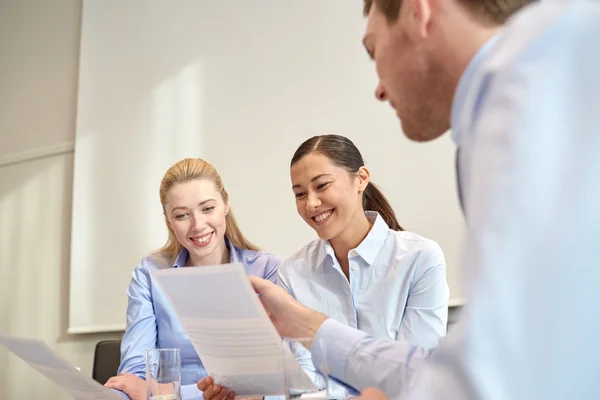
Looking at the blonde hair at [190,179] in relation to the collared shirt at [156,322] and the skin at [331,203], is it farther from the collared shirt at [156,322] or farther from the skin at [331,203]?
the skin at [331,203]

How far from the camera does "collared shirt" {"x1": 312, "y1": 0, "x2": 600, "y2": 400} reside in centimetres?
50

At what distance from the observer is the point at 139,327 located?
225cm

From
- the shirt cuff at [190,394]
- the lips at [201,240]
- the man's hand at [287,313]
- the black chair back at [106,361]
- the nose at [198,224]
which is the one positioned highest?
the nose at [198,224]

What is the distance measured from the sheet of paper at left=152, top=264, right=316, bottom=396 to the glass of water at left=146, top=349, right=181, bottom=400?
0.07 metres

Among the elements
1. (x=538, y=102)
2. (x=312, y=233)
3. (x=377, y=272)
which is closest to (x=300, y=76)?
(x=312, y=233)

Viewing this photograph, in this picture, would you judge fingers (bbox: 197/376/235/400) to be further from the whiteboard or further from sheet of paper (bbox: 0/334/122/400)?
the whiteboard

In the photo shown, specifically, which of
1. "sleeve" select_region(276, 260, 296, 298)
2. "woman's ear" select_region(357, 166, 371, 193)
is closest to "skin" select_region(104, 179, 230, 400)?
"sleeve" select_region(276, 260, 296, 298)

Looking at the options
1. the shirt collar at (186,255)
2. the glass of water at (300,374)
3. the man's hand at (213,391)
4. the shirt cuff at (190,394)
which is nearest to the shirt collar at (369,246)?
the shirt collar at (186,255)

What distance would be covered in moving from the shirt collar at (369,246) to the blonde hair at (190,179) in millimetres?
470

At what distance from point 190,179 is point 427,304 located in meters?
0.99

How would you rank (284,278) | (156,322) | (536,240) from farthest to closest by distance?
(156,322) < (284,278) < (536,240)

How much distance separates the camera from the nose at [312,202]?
2.12 meters

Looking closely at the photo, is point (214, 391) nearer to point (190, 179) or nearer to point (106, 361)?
point (190, 179)

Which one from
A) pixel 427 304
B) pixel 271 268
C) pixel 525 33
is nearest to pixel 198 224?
pixel 271 268
